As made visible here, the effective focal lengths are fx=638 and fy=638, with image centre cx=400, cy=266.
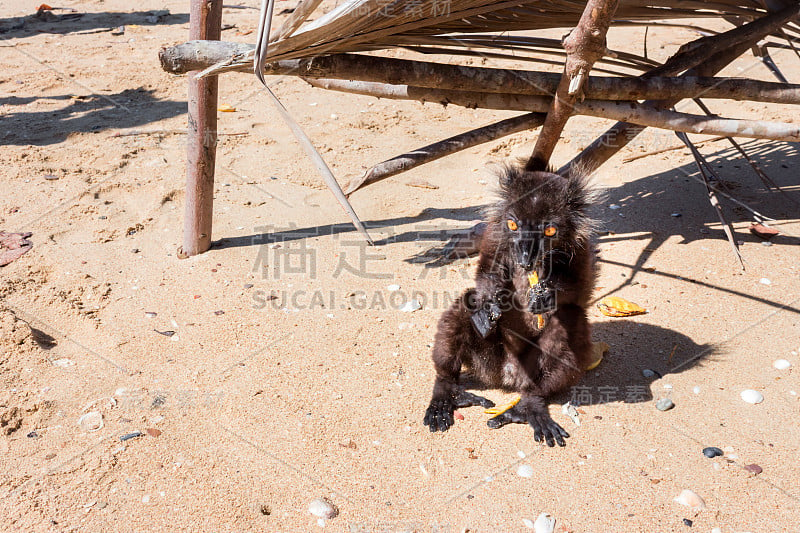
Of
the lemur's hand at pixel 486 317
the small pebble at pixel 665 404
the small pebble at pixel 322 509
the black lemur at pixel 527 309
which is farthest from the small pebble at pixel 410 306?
the small pebble at pixel 322 509

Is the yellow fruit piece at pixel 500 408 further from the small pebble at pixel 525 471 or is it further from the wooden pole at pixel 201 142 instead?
the wooden pole at pixel 201 142

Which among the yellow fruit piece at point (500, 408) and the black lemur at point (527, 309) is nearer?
the black lemur at point (527, 309)

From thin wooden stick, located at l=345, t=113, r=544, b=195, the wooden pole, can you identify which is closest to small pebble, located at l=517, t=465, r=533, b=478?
thin wooden stick, located at l=345, t=113, r=544, b=195

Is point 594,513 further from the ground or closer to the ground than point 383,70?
closer to the ground

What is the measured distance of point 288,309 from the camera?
4.08 metres

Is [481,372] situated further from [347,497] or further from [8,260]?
[8,260]

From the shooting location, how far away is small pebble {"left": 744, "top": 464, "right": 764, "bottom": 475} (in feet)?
8.92

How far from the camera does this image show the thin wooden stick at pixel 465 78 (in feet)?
9.80

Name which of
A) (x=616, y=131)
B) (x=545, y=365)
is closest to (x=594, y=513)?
(x=545, y=365)

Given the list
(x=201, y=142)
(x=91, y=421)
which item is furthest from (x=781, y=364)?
(x=201, y=142)

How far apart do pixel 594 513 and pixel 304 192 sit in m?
3.88

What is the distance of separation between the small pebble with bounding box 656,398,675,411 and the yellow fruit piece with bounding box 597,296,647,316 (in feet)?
2.73

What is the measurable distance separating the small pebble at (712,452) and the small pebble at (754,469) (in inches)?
4.6

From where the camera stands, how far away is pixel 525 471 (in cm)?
280
